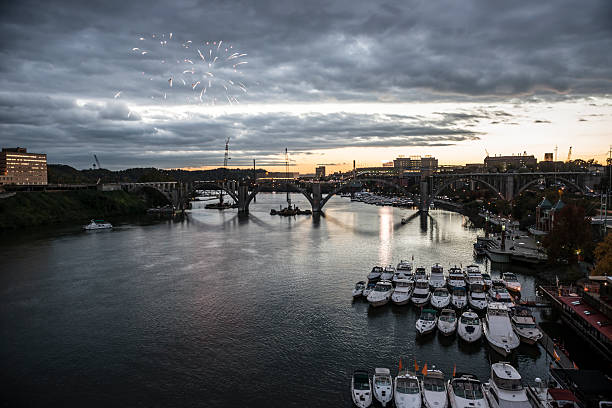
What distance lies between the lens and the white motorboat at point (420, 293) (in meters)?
24.9

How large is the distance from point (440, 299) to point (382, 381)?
426 inches

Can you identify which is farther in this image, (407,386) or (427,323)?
(427,323)

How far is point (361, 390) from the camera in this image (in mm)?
14867

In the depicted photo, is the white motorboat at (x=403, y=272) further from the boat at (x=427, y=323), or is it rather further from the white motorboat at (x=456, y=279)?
the boat at (x=427, y=323)

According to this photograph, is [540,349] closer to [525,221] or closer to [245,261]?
[245,261]

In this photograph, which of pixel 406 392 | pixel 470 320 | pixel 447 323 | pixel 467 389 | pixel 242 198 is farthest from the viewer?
pixel 242 198

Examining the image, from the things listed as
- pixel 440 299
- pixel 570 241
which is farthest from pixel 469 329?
pixel 570 241

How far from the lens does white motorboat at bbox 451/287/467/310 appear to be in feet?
79.8

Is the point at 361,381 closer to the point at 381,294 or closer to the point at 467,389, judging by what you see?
the point at 467,389

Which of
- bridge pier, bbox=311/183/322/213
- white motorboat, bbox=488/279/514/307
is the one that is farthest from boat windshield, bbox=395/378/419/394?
bridge pier, bbox=311/183/322/213

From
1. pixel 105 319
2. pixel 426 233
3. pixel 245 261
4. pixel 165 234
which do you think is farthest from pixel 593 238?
pixel 165 234

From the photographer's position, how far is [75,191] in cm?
9400

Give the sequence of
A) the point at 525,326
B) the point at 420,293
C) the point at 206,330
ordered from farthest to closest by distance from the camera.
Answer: the point at 420,293
the point at 206,330
the point at 525,326

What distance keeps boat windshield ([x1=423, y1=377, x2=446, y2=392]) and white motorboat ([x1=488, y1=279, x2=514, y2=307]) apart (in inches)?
403
